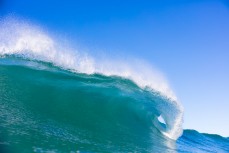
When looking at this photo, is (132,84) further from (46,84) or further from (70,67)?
(46,84)

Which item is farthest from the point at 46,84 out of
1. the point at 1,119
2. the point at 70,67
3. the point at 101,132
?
the point at 1,119

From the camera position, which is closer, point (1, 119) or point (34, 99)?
point (1, 119)

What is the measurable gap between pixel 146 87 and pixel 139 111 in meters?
1.19

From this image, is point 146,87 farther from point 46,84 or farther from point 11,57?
point 11,57

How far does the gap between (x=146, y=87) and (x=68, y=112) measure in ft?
16.0

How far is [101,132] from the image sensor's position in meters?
7.98

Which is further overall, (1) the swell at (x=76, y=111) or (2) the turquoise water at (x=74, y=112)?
(1) the swell at (x=76, y=111)

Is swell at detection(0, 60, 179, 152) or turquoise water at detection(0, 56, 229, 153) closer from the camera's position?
turquoise water at detection(0, 56, 229, 153)

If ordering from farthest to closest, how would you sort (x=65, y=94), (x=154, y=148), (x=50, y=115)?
(x=65, y=94) < (x=154, y=148) < (x=50, y=115)

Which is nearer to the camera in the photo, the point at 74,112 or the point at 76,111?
the point at 74,112

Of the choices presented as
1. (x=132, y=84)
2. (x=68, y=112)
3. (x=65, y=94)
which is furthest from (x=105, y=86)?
(x=68, y=112)

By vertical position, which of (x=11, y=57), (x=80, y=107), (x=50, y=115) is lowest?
(x=50, y=115)

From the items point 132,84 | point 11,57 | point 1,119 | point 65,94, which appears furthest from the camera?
point 132,84

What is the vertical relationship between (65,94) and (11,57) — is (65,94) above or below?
below
